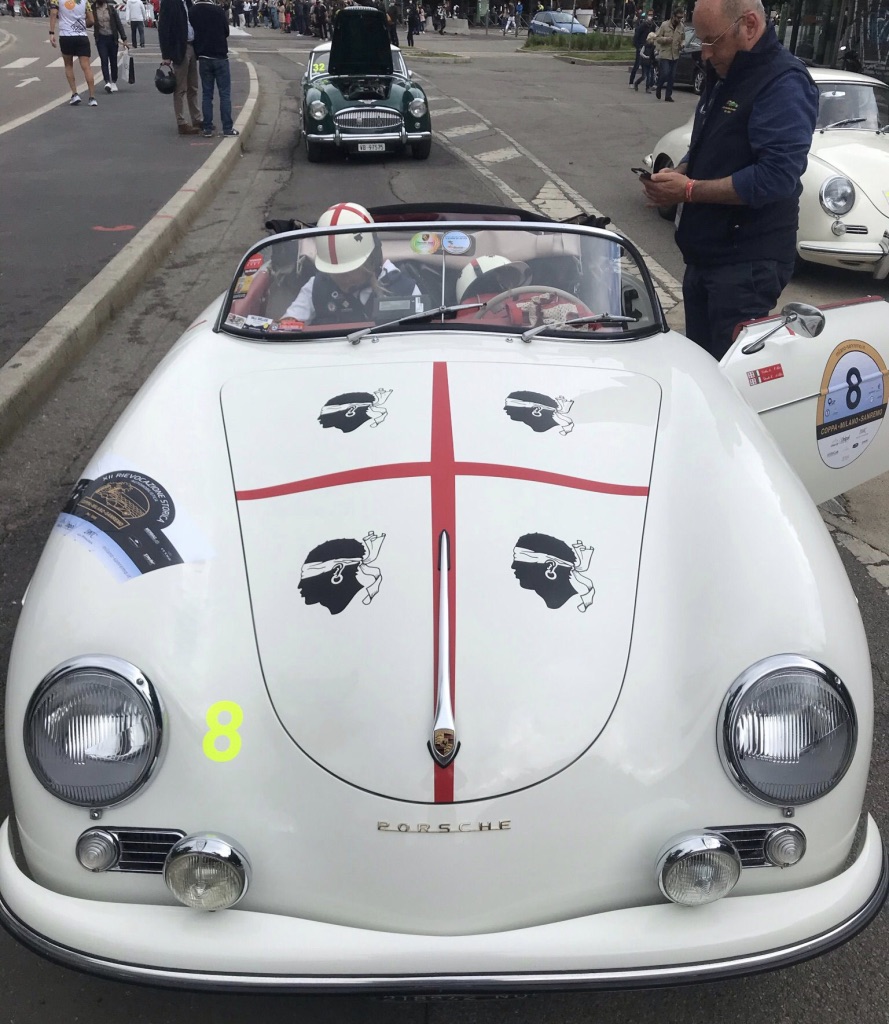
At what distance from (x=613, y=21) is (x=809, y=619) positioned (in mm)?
64515

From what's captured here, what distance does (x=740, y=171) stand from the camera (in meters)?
3.42

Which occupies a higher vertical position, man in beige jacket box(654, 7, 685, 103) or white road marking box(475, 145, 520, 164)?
man in beige jacket box(654, 7, 685, 103)

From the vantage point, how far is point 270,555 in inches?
81.0

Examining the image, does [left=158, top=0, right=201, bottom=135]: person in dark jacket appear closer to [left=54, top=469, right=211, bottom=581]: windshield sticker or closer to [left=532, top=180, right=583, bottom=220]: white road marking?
[left=532, top=180, right=583, bottom=220]: white road marking

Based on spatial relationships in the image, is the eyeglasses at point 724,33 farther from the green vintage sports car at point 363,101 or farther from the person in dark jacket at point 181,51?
the person in dark jacket at point 181,51

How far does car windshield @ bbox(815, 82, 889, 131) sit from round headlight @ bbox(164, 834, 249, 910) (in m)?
7.76

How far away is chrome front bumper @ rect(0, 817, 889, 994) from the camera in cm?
159

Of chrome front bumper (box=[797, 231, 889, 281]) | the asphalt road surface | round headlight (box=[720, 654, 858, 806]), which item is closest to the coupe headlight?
chrome front bumper (box=[797, 231, 889, 281])

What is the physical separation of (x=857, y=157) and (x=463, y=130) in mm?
8583

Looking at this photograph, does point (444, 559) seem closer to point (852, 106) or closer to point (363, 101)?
point (852, 106)

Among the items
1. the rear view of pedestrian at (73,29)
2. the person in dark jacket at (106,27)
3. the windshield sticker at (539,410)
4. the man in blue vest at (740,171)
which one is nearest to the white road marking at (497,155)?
the rear view of pedestrian at (73,29)

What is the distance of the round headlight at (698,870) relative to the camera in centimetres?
164

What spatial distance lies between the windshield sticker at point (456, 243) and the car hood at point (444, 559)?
662 mm

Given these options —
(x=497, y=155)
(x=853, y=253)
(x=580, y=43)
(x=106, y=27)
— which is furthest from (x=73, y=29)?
(x=580, y=43)
